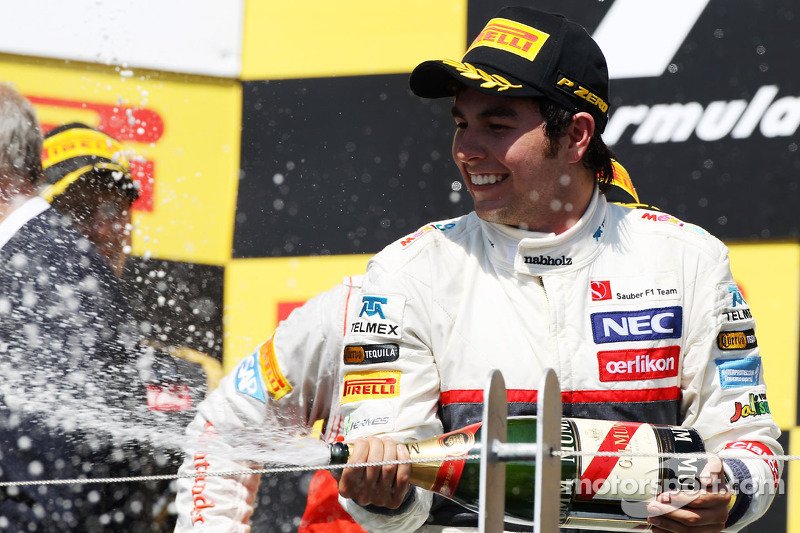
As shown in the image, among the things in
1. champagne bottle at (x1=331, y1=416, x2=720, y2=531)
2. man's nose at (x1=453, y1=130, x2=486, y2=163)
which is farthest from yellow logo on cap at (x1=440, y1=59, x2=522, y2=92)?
champagne bottle at (x1=331, y1=416, x2=720, y2=531)

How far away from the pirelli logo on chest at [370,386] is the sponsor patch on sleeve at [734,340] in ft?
1.71

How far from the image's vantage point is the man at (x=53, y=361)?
248 centimetres

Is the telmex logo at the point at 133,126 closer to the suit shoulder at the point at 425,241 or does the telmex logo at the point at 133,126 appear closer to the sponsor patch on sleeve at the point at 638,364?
the suit shoulder at the point at 425,241

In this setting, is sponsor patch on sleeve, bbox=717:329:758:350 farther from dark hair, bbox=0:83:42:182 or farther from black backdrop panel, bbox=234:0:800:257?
dark hair, bbox=0:83:42:182

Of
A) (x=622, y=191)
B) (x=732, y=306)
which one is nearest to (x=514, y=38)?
(x=732, y=306)

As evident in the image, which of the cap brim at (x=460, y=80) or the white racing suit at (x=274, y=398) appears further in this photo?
the white racing suit at (x=274, y=398)

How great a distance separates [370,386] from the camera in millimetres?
1905

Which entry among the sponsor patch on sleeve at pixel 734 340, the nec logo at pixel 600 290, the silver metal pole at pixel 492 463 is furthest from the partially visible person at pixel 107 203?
the silver metal pole at pixel 492 463

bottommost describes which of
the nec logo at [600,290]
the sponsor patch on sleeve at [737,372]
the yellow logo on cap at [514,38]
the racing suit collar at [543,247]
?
the sponsor patch on sleeve at [737,372]

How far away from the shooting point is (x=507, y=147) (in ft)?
6.84

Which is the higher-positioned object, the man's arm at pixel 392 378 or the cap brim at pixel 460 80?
the cap brim at pixel 460 80

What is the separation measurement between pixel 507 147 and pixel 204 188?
1481 millimetres

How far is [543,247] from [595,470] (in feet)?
1.46

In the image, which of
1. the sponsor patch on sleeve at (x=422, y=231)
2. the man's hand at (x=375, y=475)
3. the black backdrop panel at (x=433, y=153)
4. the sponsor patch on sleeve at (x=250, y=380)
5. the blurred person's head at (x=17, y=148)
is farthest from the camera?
the black backdrop panel at (x=433, y=153)
